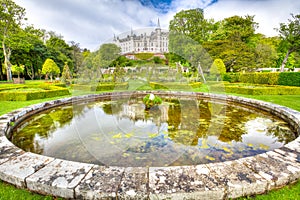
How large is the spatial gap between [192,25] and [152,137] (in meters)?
30.7

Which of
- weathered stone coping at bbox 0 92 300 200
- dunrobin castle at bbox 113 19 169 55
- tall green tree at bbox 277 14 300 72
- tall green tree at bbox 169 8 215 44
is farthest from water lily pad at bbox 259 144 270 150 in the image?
tall green tree at bbox 169 8 215 44

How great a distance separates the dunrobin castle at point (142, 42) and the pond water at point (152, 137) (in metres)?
3.24

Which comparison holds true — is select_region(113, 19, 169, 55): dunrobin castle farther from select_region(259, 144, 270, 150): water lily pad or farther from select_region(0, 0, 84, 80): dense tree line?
select_region(0, 0, 84, 80): dense tree line

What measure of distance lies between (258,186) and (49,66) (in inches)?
824

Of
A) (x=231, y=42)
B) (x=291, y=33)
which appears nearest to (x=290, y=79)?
(x=231, y=42)

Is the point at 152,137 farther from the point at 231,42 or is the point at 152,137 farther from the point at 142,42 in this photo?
the point at 231,42

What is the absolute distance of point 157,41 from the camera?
25.6 ft

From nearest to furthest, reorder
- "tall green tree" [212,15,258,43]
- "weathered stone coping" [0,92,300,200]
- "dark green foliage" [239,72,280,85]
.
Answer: "weathered stone coping" [0,92,300,200] → "dark green foliage" [239,72,280,85] → "tall green tree" [212,15,258,43]

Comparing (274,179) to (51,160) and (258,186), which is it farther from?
(51,160)

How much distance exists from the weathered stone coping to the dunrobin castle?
17.6ft

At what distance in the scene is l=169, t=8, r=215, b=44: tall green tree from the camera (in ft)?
94.2

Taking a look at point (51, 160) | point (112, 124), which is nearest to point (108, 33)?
point (112, 124)

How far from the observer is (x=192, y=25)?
2925 cm

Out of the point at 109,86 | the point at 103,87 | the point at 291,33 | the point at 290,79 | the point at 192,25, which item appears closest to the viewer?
the point at 290,79
